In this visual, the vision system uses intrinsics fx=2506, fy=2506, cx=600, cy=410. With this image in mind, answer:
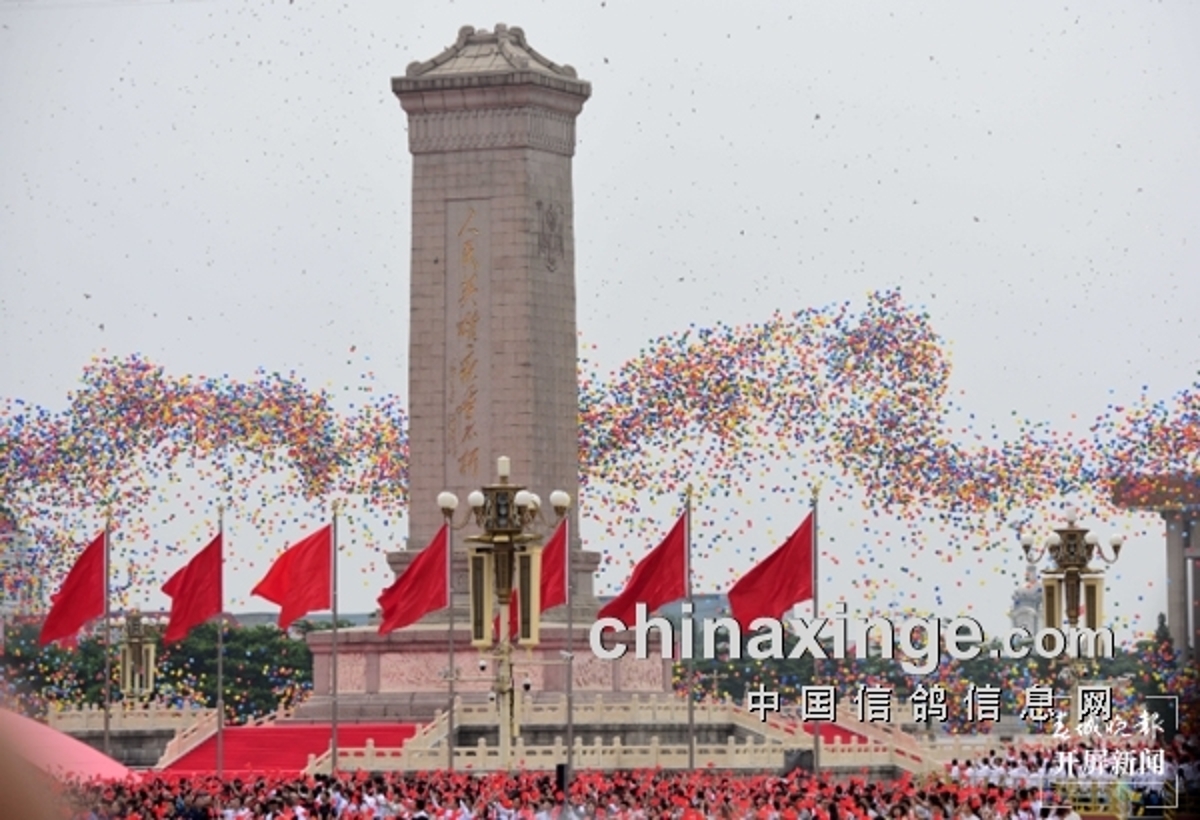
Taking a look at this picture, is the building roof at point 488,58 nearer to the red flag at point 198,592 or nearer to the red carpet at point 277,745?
the red carpet at point 277,745

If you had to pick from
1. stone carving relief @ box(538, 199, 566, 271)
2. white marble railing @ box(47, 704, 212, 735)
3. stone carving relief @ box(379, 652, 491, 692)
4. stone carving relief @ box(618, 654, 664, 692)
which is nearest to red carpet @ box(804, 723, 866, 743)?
stone carving relief @ box(618, 654, 664, 692)

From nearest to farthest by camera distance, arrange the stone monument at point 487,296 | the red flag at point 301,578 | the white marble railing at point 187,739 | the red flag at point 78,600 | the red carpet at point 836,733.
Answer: the red flag at point 78,600, the red flag at point 301,578, the white marble railing at point 187,739, the red carpet at point 836,733, the stone monument at point 487,296

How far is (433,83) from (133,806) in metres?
31.9

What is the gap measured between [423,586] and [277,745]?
356 inches

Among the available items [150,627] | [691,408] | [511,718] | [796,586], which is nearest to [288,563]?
[511,718]

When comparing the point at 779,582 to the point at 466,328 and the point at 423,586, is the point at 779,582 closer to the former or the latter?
the point at 423,586

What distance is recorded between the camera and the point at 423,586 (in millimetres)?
40812

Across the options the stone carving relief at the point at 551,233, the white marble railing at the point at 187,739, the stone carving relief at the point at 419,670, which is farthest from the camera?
the stone carving relief at the point at 551,233

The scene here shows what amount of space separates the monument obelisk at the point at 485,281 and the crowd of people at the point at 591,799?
21399mm

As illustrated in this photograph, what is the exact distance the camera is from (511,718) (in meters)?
39.9

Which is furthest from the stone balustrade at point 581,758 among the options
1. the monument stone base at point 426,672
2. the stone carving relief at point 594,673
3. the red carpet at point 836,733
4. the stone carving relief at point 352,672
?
the stone carving relief at point 352,672

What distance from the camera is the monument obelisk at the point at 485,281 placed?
56.6 meters

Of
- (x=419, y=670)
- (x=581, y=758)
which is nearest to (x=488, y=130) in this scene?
(x=419, y=670)

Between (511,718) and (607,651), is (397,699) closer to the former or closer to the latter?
(607,651)
